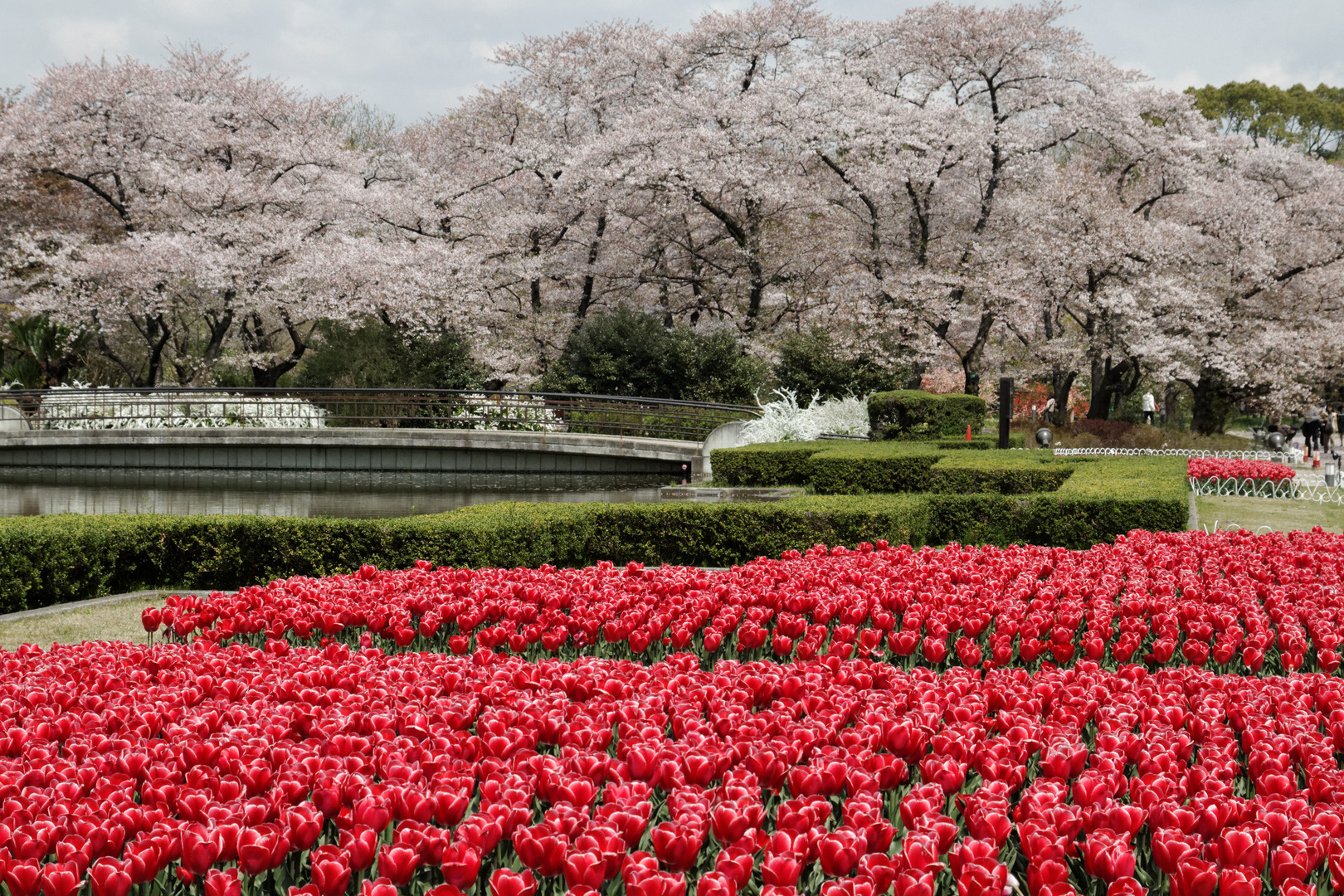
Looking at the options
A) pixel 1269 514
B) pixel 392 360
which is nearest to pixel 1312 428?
pixel 1269 514

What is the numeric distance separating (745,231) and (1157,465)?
16.9m

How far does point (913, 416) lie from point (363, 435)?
491 inches

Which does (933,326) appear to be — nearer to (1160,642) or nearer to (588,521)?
(588,521)

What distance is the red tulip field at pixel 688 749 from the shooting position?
2201 millimetres

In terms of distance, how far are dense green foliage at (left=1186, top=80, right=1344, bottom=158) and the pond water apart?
4003 cm

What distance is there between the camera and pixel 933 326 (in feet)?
89.4

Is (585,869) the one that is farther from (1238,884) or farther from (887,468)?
(887,468)

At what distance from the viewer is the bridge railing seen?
23000 mm

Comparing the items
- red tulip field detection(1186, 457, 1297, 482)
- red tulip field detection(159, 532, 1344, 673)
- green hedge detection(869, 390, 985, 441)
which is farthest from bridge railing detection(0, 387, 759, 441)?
red tulip field detection(159, 532, 1344, 673)

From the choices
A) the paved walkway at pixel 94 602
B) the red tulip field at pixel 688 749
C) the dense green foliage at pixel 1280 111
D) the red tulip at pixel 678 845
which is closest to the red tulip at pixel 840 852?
the red tulip field at pixel 688 749

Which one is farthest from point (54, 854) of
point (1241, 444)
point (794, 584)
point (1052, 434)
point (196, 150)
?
point (196, 150)

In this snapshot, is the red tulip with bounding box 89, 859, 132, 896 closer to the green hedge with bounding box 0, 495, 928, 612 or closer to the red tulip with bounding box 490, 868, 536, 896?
the red tulip with bounding box 490, 868, 536, 896

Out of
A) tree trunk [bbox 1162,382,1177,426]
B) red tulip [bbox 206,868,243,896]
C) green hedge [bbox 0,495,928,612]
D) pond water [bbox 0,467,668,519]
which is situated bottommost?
pond water [bbox 0,467,668,519]

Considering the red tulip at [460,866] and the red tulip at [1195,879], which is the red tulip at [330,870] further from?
the red tulip at [1195,879]
